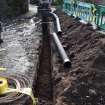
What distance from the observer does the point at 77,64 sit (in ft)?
27.6

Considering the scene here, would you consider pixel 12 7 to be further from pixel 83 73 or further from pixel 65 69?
pixel 83 73

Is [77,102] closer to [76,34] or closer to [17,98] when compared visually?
[17,98]

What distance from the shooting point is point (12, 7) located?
22.4 metres

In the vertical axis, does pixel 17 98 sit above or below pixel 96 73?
above

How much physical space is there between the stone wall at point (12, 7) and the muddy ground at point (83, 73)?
1120cm

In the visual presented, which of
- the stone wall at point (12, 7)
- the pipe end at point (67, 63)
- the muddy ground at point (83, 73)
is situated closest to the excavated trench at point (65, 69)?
the muddy ground at point (83, 73)

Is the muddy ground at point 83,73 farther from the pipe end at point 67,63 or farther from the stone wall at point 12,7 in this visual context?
the stone wall at point 12,7

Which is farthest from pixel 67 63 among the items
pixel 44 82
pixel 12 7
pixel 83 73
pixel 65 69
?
pixel 12 7

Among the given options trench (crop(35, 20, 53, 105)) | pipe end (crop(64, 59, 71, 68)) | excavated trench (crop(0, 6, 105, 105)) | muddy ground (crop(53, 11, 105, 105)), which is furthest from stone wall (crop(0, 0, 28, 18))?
pipe end (crop(64, 59, 71, 68))

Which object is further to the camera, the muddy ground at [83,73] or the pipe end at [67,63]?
the pipe end at [67,63]

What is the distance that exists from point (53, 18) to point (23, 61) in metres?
8.27

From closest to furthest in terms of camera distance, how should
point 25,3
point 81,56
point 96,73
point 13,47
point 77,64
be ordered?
1. point 96,73
2. point 77,64
3. point 81,56
4. point 13,47
5. point 25,3

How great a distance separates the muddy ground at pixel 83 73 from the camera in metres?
6.20

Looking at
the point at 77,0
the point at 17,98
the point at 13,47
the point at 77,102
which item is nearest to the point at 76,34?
the point at 13,47
